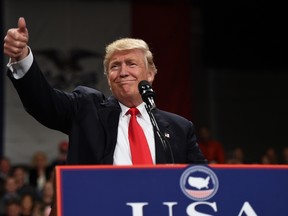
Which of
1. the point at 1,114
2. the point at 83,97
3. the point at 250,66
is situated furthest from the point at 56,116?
the point at 250,66

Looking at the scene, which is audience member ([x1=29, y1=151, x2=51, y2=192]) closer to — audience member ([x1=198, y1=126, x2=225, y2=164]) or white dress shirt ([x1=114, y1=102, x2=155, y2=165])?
audience member ([x1=198, y1=126, x2=225, y2=164])

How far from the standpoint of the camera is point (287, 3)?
1189 cm

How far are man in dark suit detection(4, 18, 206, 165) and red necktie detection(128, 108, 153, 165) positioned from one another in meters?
0.02

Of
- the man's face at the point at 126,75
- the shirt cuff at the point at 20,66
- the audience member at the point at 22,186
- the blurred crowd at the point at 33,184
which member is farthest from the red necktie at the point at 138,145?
the audience member at the point at 22,186

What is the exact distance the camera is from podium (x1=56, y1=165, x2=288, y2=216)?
2592mm

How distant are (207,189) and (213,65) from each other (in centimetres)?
930

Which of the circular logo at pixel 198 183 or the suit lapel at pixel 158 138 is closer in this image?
the circular logo at pixel 198 183

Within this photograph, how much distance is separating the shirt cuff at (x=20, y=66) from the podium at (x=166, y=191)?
504 millimetres

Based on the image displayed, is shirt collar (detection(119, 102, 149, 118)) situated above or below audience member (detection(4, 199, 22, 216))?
above

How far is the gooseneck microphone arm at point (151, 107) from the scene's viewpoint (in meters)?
3.08

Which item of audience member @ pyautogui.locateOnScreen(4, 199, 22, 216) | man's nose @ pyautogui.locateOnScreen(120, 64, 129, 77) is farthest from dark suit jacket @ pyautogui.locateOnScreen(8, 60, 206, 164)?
audience member @ pyautogui.locateOnScreen(4, 199, 22, 216)

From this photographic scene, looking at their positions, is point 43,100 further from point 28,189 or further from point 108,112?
point 28,189

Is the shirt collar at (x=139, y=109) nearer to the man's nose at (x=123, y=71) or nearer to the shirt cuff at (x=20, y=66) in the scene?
the man's nose at (x=123, y=71)

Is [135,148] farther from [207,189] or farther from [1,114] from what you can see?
[1,114]
